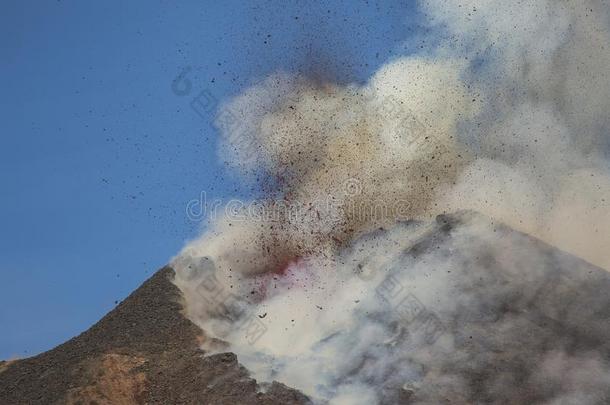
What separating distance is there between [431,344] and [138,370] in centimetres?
848

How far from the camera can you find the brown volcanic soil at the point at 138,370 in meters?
21.5

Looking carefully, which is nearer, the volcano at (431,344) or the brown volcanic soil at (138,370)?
the volcano at (431,344)

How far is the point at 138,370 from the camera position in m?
23.2

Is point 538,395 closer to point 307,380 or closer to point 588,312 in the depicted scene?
point 588,312

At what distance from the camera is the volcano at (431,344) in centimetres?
2072

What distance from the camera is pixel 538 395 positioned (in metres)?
20.1

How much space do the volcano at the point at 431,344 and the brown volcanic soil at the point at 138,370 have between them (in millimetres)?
40

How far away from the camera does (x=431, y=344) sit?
22469mm

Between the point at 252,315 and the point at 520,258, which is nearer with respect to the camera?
the point at 520,258

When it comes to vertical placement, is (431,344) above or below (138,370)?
below

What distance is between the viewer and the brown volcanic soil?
846 inches

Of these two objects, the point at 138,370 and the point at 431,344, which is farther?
the point at 138,370

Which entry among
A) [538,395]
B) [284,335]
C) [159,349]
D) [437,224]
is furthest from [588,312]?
[159,349]

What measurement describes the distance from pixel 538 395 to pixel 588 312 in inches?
159
